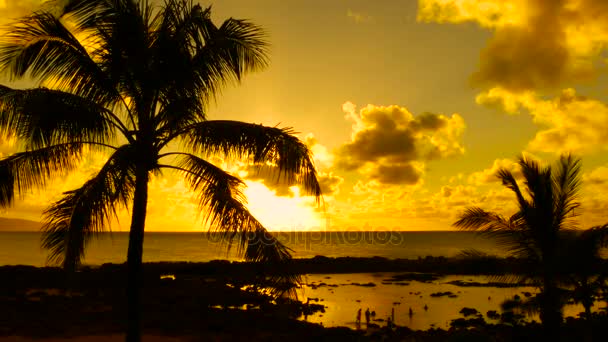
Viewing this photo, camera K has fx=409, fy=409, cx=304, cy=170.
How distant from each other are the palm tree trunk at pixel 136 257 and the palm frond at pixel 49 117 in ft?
3.87

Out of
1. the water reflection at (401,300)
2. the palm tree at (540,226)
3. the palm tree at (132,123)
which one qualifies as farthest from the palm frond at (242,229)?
the water reflection at (401,300)

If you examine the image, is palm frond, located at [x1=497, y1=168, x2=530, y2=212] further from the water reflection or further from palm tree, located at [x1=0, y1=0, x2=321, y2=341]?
the water reflection

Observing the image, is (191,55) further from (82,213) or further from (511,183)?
(511,183)

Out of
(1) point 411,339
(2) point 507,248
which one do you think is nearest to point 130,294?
(2) point 507,248

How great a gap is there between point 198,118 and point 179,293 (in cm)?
2237

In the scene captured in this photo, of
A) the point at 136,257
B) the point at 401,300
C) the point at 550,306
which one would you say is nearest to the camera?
the point at 136,257

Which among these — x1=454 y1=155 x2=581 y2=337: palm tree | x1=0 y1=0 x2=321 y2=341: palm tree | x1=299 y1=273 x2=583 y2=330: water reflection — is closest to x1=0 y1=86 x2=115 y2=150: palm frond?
x1=0 y1=0 x2=321 y2=341: palm tree

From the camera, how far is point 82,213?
255 inches

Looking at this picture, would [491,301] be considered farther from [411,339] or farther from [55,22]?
[55,22]

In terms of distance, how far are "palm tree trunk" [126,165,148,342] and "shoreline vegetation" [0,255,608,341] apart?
3.10ft

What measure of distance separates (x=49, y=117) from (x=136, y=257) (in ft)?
9.33

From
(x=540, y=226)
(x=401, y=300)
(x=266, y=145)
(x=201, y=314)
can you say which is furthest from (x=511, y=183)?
(x=401, y=300)

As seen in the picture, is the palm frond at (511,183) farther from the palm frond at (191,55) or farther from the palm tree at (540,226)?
the palm frond at (191,55)

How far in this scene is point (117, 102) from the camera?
832 cm
